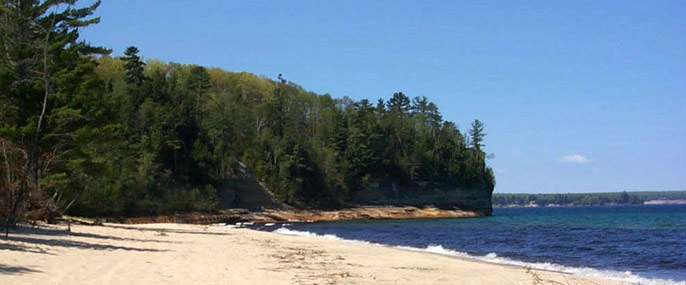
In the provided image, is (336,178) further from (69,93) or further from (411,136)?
(69,93)

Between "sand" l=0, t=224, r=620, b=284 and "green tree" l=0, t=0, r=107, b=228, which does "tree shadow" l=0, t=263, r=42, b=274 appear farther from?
"green tree" l=0, t=0, r=107, b=228

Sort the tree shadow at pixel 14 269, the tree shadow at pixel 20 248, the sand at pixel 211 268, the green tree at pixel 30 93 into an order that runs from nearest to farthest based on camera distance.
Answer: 1. the tree shadow at pixel 14 269
2. the sand at pixel 211 268
3. the tree shadow at pixel 20 248
4. the green tree at pixel 30 93

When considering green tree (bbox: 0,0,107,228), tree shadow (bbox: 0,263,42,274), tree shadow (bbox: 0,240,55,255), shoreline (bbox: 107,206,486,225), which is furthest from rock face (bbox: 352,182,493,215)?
tree shadow (bbox: 0,263,42,274)

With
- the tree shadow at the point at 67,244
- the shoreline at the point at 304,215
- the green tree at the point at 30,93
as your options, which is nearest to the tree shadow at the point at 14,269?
the tree shadow at the point at 67,244

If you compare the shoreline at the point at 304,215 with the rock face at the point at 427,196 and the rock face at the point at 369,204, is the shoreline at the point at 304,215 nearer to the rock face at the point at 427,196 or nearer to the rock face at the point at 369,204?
the rock face at the point at 369,204

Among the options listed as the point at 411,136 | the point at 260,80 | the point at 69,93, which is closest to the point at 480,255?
the point at 69,93

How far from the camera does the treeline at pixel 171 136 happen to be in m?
24.2

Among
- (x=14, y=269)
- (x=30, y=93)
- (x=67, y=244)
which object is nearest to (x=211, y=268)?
(x=14, y=269)

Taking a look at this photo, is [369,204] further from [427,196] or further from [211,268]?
[211,268]

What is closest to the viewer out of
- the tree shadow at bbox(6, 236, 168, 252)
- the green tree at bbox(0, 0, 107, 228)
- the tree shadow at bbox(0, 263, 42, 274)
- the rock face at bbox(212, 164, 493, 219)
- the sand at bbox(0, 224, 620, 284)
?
the tree shadow at bbox(0, 263, 42, 274)

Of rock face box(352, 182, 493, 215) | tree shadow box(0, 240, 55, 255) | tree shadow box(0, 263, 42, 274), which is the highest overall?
rock face box(352, 182, 493, 215)

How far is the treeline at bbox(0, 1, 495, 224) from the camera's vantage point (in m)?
24.2

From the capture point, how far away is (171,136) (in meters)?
74.2

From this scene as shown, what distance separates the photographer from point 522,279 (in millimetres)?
16562
